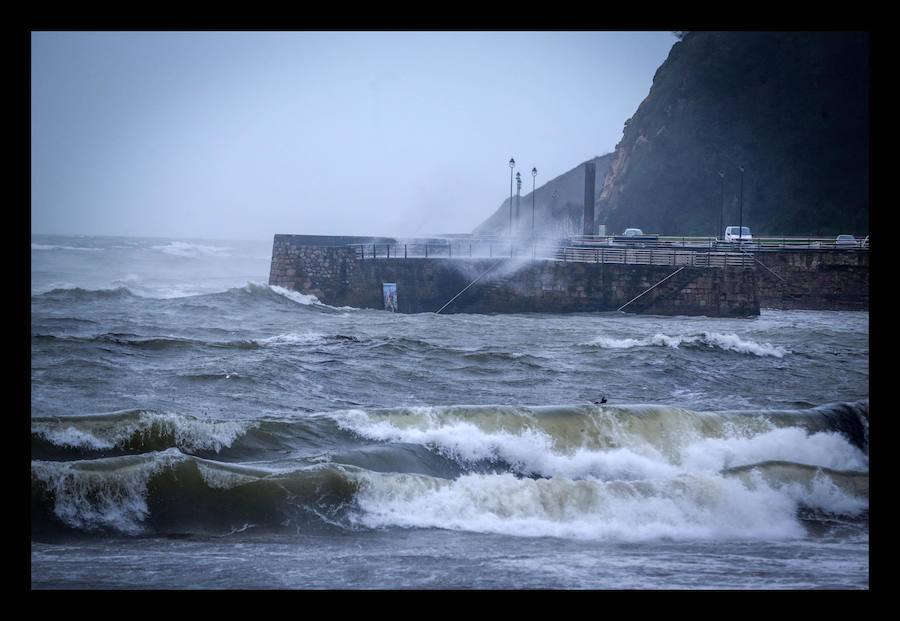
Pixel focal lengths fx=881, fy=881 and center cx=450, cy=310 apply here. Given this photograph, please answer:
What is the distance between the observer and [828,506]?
7.24 metres

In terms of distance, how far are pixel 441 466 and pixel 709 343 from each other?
29.6 ft

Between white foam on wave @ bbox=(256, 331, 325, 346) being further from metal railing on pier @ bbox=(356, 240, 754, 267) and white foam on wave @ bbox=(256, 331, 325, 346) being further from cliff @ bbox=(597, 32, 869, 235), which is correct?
cliff @ bbox=(597, 32, 869, 235)

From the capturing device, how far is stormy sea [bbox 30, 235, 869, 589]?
18.2ft

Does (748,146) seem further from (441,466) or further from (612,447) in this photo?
(441,466)

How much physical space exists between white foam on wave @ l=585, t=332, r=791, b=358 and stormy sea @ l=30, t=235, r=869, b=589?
0.17 meters

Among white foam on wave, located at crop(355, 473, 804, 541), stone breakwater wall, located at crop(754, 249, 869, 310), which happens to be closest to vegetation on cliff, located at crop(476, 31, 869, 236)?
stone breakwater wall, located at crop(754, 249, 869, 310)

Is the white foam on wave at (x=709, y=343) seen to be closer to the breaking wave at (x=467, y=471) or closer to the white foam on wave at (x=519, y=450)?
the breaking wave at (x=467, y=471)

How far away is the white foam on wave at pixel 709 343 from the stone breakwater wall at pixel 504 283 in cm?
777

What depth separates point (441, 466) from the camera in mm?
8102

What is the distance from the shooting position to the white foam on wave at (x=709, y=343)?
15203 mm

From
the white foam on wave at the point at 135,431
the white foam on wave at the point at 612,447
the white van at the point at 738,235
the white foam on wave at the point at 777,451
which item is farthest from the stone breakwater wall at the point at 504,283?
the white foam on wave at the point at 135,431

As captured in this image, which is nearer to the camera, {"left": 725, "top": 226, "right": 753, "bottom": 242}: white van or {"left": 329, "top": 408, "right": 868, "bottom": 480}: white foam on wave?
{"left": 329, "top": 408, "right": 868, "bottom": 480}: white foam on wave

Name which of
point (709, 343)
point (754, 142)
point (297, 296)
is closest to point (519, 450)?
point (709, 343)

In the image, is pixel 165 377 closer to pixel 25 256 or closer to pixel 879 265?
pixel 25 256
